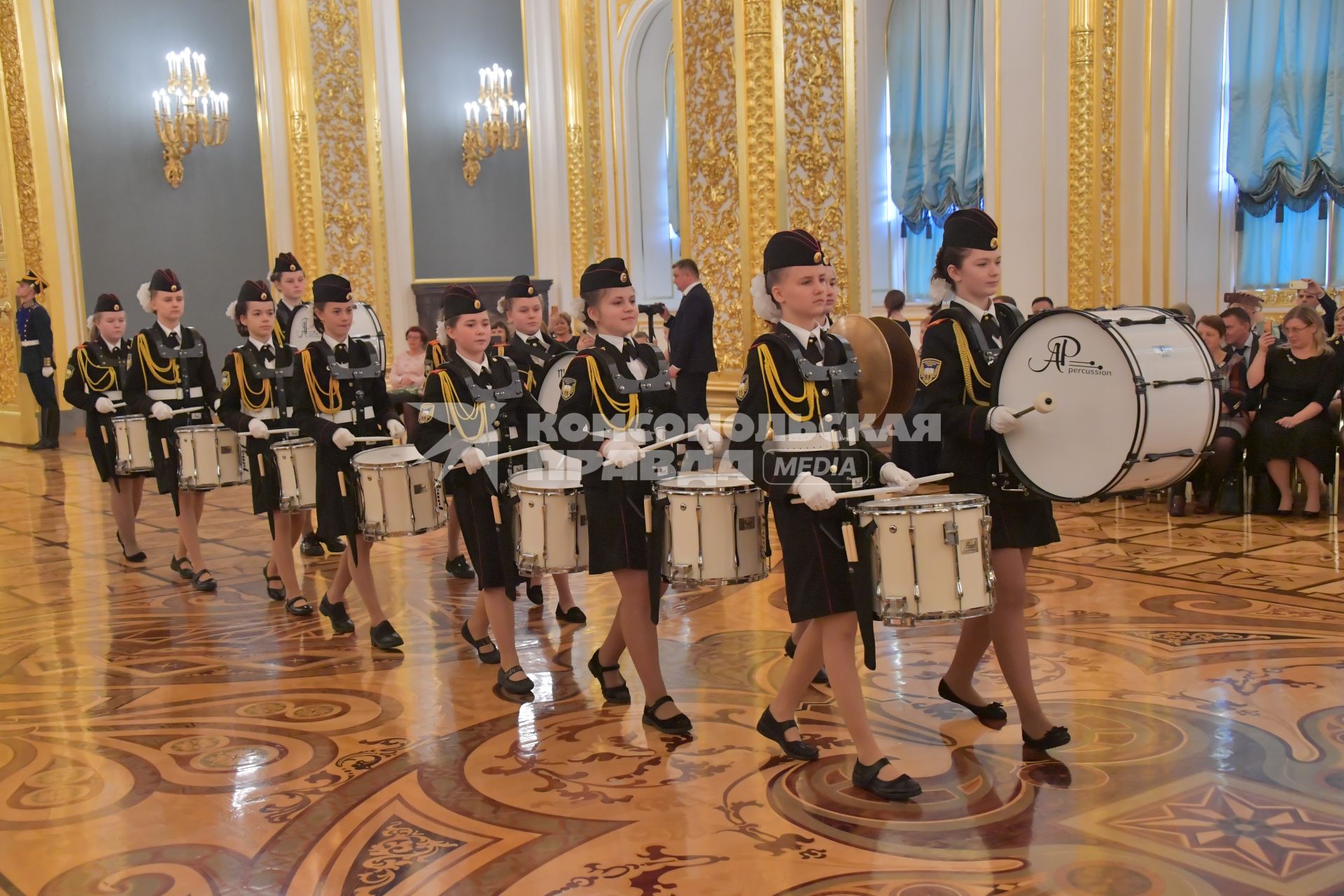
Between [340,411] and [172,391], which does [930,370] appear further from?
[172,391]

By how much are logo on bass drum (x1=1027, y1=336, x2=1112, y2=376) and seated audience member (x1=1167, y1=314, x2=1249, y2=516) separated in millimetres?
4749

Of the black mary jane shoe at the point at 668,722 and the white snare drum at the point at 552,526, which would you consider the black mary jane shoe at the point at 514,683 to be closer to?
the white snare drum at the point at 552,526

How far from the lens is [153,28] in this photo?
14.0m

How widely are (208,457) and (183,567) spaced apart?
93cm

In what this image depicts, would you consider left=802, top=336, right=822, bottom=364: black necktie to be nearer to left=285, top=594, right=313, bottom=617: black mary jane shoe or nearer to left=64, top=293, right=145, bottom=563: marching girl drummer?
left=285, top=594, right=313, bottom=617: black mary jane shoe

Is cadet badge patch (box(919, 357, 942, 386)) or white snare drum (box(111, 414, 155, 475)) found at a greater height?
cadet badge patch (box(919, 357, 942, 386))

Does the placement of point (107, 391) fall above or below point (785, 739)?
above

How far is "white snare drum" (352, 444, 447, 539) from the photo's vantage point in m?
5.22

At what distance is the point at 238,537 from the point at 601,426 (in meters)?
5.07

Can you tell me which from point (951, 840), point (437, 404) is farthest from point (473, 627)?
point (951, 840)

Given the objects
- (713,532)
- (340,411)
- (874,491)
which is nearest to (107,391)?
(340,411)

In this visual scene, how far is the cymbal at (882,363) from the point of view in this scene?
12.9 feet

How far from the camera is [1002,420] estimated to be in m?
3.72

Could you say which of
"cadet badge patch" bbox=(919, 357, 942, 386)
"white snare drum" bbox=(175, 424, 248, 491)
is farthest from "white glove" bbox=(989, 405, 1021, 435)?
"white snare drum" bbox=(175, 424, 248, 491)
